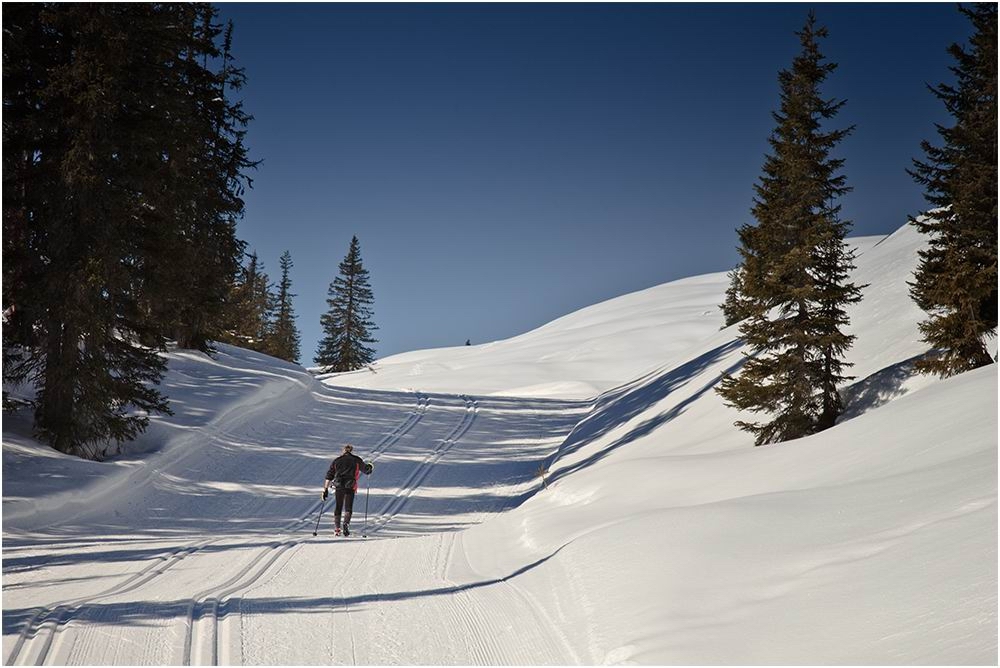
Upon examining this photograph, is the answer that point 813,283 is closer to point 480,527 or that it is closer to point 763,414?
point 763,414

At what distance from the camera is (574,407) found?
31766mm

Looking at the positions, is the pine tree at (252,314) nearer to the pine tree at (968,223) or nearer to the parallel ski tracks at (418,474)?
the parallel ski tracks at (418,474)

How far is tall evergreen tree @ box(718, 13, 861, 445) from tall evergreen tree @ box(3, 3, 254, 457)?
12.7 metres

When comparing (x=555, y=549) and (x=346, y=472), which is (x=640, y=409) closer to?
(x=346, y=472)

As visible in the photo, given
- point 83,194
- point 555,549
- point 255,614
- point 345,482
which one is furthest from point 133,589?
point 83,194

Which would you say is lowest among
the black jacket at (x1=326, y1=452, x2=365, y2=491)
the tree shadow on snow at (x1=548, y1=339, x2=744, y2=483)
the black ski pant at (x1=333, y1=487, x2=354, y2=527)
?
the black ski pant at (x1=333, y1=487, x2=354, y2=527)

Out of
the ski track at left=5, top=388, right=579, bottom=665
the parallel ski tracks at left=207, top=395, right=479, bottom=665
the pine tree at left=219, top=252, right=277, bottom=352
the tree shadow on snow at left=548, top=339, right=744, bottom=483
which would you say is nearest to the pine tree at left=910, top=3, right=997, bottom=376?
the tree shadow on snow at left=548, top=339, right=744, bottom=483

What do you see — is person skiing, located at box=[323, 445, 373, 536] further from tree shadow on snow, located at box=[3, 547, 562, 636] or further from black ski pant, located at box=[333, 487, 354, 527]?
tree shadow on snow, located at box=[3, 547, 562, 636]

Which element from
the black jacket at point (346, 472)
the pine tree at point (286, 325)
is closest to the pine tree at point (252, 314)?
the pine tree at point (286, 325)

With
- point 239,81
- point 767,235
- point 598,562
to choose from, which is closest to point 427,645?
point 598,562

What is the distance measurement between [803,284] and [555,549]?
25.6 feet

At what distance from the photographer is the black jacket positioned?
1246 centimetres

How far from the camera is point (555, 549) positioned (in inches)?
327

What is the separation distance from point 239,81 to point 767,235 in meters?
18.3
